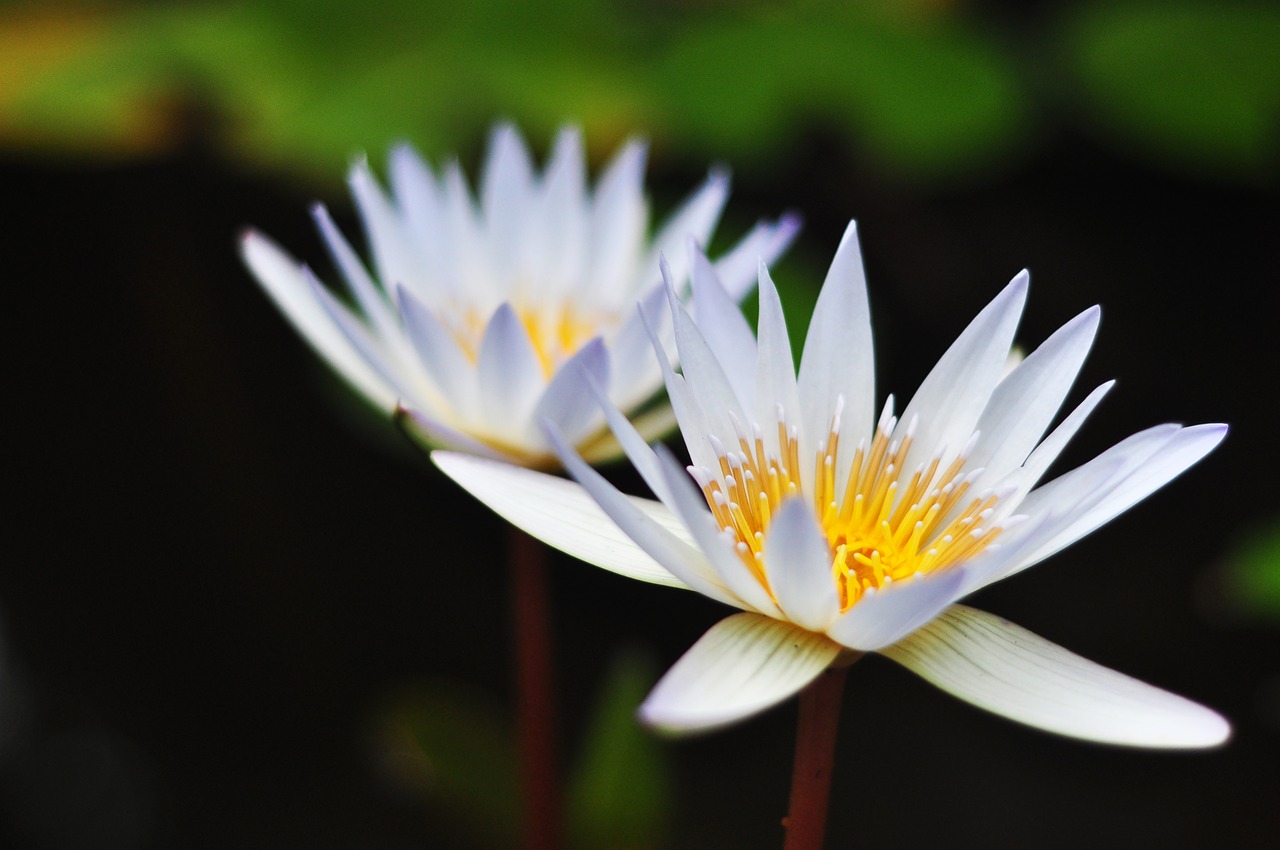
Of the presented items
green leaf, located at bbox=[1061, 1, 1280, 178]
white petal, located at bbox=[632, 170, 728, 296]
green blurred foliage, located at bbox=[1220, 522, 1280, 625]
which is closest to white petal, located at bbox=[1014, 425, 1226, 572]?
white petal, located at bbox=[632, 170, 728, 296]

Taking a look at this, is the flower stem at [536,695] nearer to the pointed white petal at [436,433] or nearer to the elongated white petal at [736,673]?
the pointed white petal at [436,433]

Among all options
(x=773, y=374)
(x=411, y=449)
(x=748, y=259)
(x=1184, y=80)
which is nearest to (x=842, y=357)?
(x=773, y=374)

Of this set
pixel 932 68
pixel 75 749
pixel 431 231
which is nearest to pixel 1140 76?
pixel 932 68

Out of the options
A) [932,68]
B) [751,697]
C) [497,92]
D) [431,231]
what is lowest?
[751,697]

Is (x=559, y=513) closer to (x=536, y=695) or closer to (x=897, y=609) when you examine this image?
(x=897, y=609)

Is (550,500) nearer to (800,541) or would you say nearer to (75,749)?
(800,541)
